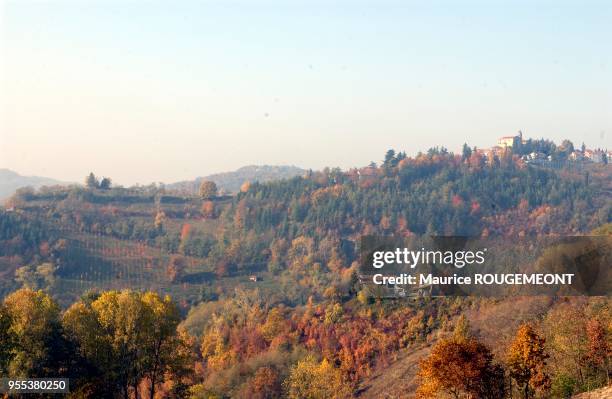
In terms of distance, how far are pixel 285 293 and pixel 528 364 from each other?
77.9 meters

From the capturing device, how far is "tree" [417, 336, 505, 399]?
22.6 m

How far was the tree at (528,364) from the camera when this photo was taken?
934 inches

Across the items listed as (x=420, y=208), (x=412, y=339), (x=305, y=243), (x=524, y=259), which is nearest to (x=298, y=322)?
(x=412, y=339)

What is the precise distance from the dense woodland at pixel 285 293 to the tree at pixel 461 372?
5 cm

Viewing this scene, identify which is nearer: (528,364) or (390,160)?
(528,364)

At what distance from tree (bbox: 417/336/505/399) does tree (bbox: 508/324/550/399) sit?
542 millimetres

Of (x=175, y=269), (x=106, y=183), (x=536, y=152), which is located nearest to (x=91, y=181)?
(x=106, y=183)

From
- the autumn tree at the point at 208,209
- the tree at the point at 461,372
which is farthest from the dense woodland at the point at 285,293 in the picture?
the autumn tree at the point at 208,209

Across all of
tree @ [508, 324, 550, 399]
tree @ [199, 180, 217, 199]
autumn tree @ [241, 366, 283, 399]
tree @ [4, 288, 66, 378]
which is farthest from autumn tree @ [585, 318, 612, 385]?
tree @ [199, 180, 217, 199]

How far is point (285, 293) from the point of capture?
101 metres

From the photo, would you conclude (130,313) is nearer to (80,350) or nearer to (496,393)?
(80,350)

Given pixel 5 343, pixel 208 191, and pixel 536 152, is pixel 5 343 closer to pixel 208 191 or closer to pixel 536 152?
pixel 208 191

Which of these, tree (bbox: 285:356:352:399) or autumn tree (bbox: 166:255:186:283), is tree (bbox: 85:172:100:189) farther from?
tree (bbox: 285:356:352:399)

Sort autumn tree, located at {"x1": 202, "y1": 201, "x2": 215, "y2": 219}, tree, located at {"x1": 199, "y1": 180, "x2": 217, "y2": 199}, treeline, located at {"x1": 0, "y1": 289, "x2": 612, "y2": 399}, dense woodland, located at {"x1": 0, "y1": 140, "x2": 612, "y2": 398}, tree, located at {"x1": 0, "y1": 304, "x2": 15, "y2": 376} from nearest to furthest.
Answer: tree, located at {"x1": 0, "y1": 304, "x2": 15, "y2": 376} → treeline, located at {"x1": 0, "y1": 289, "x2": 612, "y2": 399} → dense woodland, located at {"x1": 0, "y1": 140, "x2": 612, "y2": 398} → autumn tree, located at {"x1": 202, "y1": 201, "x2": 215, "y2": 219} → tree, located at {"x1": 199, "y1": 180, "x2": 217, "y2": 199}
